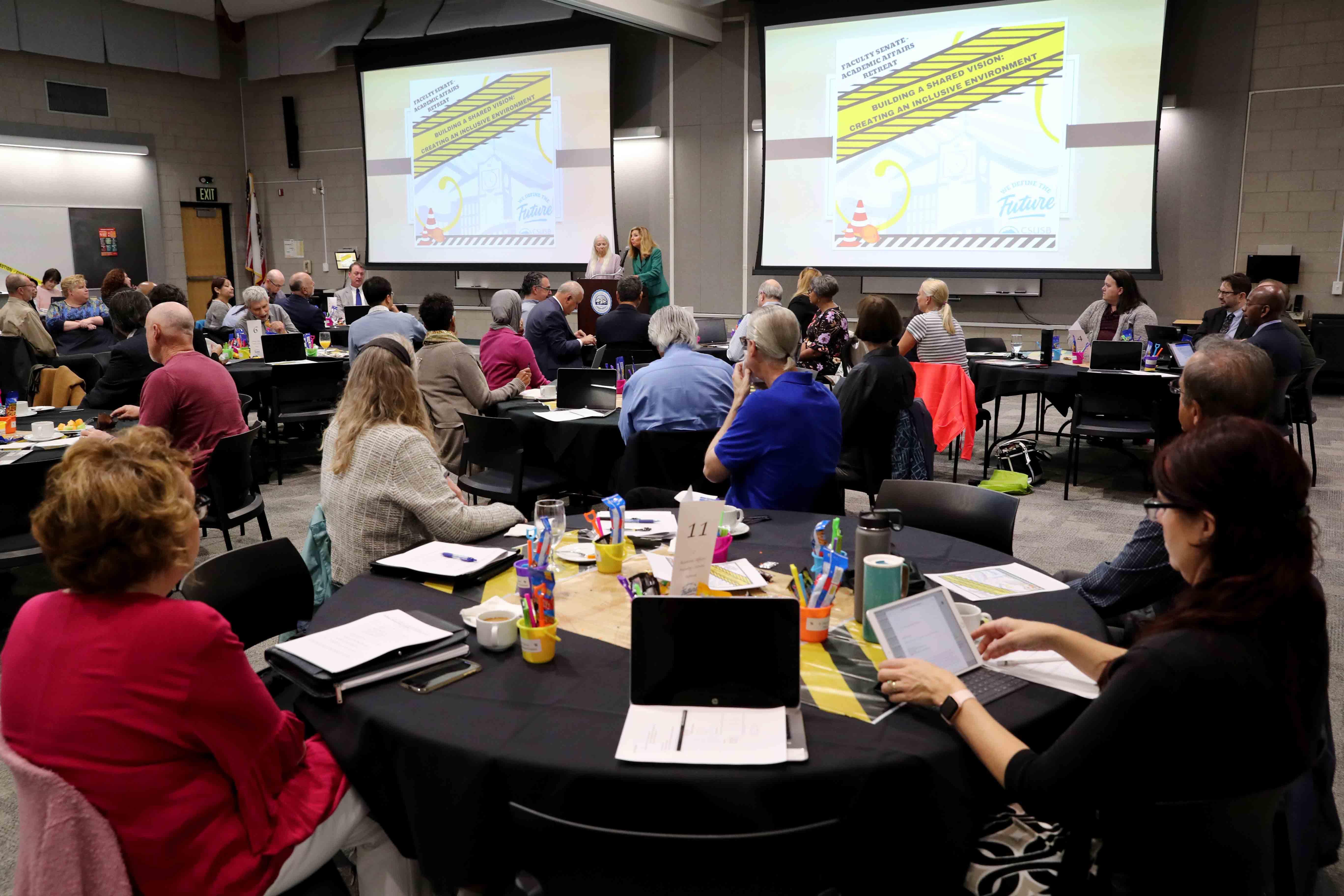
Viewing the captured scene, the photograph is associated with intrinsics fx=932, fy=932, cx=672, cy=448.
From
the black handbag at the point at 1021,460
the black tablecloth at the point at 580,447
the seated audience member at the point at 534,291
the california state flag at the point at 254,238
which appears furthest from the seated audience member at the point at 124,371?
the california state flag at the point at 254,238

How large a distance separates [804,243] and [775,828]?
31.2ft

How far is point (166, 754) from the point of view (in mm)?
1434

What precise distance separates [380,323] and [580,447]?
2.46m

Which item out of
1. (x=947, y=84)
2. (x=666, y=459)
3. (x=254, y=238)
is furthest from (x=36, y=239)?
(x=666, y=459)

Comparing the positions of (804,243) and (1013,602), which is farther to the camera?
(804,243)

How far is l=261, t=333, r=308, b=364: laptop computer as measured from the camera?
7309 mm

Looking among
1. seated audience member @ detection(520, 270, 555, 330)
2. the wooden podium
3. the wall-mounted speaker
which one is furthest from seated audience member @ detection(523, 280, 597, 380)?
the wall-mounted speaker

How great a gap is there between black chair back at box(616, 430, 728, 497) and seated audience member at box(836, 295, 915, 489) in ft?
2.96

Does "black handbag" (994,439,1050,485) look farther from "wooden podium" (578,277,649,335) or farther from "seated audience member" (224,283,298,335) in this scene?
"seated audience member" (224,283,298,335)

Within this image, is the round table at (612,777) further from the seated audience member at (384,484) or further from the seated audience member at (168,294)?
the seated audience member at (168,294)

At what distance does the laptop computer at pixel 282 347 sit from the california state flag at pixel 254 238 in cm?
788

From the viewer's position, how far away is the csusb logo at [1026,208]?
9.15 meters

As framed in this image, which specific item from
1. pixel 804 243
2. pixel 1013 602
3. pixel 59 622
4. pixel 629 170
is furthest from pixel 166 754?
pixel 629 170

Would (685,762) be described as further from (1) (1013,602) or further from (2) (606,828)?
(1) (1013,602)
